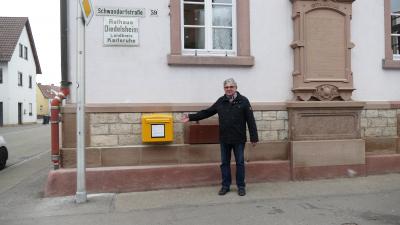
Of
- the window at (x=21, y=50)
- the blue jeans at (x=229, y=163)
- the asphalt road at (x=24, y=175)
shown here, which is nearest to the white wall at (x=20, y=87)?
the window at (x=21, y=50)

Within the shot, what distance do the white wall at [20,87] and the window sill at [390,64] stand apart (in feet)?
121

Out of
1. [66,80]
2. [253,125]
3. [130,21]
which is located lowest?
[253,125]

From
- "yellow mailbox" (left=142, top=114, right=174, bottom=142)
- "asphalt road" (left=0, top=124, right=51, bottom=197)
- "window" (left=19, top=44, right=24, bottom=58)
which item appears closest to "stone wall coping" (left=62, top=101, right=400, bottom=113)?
"yellow mailbox" (left=142, top=114, right=174, bottom=142)

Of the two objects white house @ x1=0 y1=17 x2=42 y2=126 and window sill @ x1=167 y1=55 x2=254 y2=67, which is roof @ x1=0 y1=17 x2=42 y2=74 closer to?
white house @ x1=0 y1=17 x2=42 y2=126

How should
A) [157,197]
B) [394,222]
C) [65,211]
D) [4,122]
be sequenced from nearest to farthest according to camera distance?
1. [394,222]
2. [65,211]
3. [157,197]
4. [4,122]

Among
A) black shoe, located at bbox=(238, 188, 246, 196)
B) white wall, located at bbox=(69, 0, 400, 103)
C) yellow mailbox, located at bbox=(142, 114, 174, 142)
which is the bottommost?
black shoe, located at bbox=(238, 188, 246, 196)

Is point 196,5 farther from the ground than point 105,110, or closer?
farther from the ground

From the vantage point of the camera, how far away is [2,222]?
18.5 feet

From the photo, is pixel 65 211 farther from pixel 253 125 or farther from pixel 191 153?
pixel 253 125

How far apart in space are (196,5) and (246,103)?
2.04m

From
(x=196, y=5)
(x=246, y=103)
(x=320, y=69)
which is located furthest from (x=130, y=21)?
(x=320, y=69)

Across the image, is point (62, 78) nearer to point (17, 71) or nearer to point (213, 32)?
point (213, 32)

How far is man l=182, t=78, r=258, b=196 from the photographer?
6754 mm

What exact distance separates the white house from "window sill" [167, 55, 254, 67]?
35.0 m
